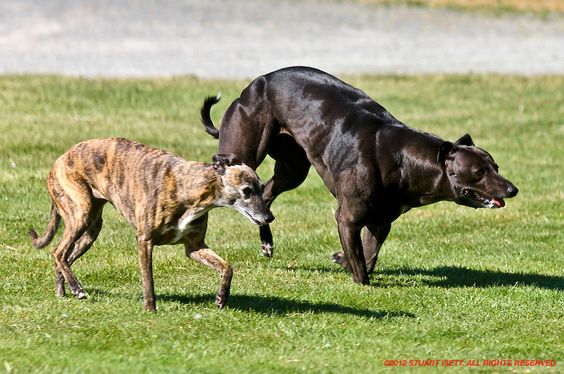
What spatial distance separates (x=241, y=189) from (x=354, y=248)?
1.89 meters

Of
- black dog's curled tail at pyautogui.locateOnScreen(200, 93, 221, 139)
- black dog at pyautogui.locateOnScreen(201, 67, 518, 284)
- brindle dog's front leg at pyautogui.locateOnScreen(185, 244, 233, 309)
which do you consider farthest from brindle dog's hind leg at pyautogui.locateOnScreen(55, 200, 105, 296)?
black dog's curled tail at pyautogui.locateOnScreen(200, 93, 221, 139)

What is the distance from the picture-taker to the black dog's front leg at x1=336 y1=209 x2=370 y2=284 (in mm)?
10102

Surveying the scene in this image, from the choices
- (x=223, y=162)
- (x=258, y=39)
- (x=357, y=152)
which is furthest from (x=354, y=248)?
(x=258, y=39)

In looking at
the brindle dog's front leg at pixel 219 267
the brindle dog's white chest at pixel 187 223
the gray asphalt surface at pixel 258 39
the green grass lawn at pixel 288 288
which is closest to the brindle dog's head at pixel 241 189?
the brindle dog's white chest at pixel 187 223

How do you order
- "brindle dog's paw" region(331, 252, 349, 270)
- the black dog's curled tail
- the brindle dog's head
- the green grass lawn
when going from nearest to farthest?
1. the green grass lawn
2. the brindle dog's head
3. "brindle dog's paw" region(331, 252, 349, 270)
4. the black dog's curled tail

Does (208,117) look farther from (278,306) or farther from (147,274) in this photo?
(147,274)

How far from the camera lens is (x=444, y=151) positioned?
9742 millimetres

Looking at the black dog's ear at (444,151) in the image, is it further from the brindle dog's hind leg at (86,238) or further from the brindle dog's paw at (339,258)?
the brindle dog's hind leg at (86,238)

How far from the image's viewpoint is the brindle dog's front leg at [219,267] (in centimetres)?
880

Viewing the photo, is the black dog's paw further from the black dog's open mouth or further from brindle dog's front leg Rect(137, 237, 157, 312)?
the black dog's open mouth

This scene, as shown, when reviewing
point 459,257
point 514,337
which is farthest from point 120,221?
point 514,337

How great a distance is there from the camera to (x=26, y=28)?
26.2 m

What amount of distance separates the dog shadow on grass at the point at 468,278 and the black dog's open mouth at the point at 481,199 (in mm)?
859

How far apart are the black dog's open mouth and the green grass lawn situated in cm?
75
